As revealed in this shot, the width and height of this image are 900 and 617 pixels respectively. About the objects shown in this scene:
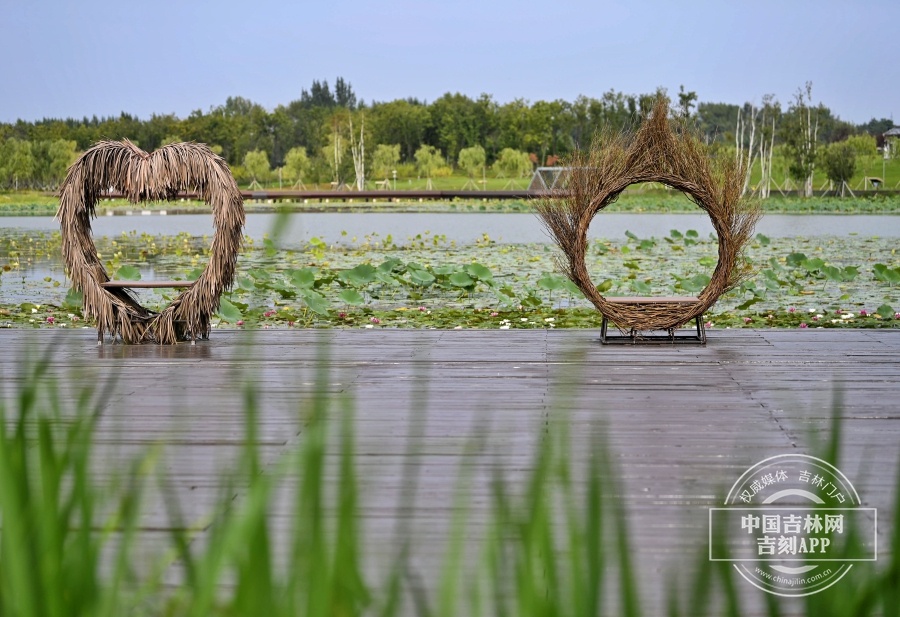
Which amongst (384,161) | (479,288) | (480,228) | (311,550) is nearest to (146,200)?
(479,288)

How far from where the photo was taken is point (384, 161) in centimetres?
7025

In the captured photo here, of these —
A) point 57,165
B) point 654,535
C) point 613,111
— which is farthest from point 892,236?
point 613,111

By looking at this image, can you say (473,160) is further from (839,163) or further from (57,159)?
(57,159)

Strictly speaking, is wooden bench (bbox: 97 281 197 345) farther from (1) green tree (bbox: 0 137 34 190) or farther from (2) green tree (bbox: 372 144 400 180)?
(2) green tree (bbox: 372 144 400 180)

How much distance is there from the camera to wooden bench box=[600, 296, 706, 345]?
6688 mm

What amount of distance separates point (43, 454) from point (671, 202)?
42.0 meters

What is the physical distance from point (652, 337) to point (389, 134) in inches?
2890

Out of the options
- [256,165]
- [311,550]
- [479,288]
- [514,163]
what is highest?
[514,163]

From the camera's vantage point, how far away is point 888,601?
884 mm

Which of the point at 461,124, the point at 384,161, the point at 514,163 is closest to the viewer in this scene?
the point at 514,163

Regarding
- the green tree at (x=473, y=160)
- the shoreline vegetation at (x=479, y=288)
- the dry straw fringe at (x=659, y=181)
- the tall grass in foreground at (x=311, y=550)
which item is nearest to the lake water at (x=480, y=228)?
the shoreline vegetation at (x=479, y=288)

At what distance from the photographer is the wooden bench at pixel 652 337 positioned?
6688 mm

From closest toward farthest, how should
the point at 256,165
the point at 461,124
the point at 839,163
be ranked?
the point at 839,163
the point at 256,165
the point at 461,124

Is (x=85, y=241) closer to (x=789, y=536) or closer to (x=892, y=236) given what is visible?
(x=789, y=536)
